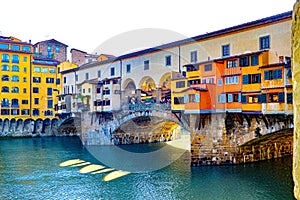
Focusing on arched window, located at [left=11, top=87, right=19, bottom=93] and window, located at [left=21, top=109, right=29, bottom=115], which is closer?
arched window, located at [left=11, top=87, right=19, bottom=93]

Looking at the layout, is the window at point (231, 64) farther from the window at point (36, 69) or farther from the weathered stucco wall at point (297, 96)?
the window at point (36, 69)

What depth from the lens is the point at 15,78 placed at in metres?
51.5

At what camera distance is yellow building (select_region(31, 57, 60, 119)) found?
53.4 meters

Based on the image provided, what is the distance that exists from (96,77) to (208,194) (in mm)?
29373

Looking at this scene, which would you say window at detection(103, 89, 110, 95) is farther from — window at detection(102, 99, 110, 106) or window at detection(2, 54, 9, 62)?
window at detection(2, 54, 9, 62)

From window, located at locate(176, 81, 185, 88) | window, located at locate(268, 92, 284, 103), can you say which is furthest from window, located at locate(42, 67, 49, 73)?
window, located at locate(268, 92, 284, 103)

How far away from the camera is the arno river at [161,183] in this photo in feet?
62.0

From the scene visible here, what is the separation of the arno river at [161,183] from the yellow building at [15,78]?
81.2 feet

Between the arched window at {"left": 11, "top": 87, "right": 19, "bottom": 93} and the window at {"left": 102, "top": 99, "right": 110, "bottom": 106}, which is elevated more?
the arched window at {"left": 11, "top": 87, "right": 19, "bottom": 93}

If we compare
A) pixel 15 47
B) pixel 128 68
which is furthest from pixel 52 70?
pixel 128 68

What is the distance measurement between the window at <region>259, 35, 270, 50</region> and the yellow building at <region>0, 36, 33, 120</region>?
42.4 metres

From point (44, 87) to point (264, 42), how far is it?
42.6 m

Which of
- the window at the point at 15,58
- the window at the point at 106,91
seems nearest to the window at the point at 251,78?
the window at the point at 106,91

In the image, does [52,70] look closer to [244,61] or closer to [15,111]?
[15,111]
